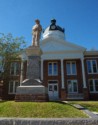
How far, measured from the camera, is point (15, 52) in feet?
68.3

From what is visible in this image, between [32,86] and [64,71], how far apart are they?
63.5ft

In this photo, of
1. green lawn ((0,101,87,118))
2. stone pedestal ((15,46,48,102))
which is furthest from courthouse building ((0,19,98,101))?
green lawn ((0,101,87,118))

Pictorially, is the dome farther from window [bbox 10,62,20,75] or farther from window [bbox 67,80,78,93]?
window [bbox 67,80,78,93]

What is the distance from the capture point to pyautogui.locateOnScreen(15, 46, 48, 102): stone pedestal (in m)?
9.70

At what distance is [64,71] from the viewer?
95.6 feet

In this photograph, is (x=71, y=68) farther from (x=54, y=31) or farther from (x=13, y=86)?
(x=54, y=31)

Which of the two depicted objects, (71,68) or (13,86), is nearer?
(71,68)

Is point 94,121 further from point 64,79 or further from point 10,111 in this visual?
point 64,79

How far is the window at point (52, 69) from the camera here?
96.5 feet

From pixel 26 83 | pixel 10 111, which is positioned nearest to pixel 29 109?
pixel 10 111

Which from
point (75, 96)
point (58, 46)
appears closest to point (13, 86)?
point (58, 46)

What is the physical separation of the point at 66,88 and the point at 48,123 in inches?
885

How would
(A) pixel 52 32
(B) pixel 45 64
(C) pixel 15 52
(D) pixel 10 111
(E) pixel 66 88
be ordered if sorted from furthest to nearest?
(A) pixel 52 32, (B) pixel 45 64, (E) pixel 66 88, (C) pixel 15 52, (D) pixel 10 111

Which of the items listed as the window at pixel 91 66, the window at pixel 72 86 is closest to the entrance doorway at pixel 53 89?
the window at pixel 72 86
